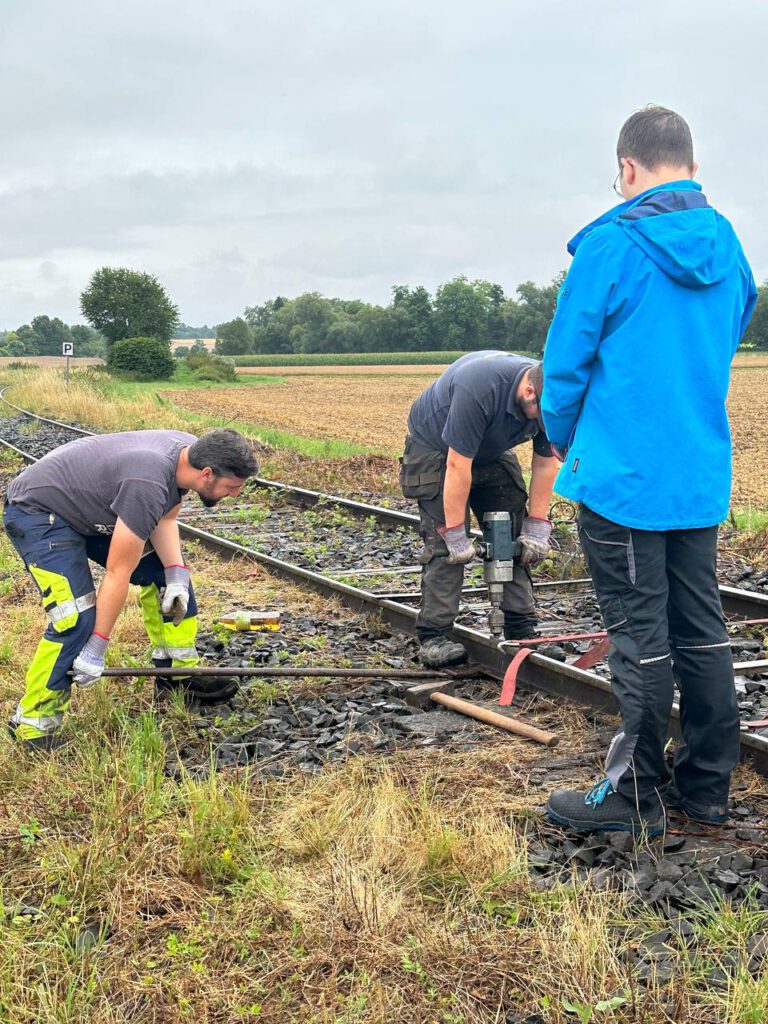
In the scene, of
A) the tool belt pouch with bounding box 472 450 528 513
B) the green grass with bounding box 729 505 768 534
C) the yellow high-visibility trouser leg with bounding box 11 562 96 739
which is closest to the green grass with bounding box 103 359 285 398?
the green grass with bounding box 729 505 768 534

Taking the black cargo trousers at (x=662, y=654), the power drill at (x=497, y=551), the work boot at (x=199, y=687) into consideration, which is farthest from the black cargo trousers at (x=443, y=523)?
the black cargo trousers at (x=662, y=654)

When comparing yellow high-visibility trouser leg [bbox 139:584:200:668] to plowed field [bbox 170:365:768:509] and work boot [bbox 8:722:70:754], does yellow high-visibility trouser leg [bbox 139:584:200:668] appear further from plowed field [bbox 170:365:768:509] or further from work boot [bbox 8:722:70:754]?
plowed field [bbox 170:365:768:509]

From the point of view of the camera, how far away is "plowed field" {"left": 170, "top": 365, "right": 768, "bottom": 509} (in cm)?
1703

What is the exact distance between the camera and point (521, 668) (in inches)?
211

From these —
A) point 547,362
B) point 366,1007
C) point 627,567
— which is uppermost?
point 547,362

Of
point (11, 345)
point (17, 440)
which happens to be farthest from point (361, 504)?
point (11, 345)

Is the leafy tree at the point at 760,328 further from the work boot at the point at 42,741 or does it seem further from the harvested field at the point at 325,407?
the work boot at the point at 42,741

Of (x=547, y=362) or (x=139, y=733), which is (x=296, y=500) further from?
(x=547, y=362)

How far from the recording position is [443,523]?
5547mm

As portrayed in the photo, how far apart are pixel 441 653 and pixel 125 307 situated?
187ft

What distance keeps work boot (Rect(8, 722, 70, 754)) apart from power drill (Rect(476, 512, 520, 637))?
2321 millimetres

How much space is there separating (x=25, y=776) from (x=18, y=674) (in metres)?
1.54

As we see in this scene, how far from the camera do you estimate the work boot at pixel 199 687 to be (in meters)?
5.17

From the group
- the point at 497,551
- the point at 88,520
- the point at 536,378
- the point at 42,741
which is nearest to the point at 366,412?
the point at 497,551
